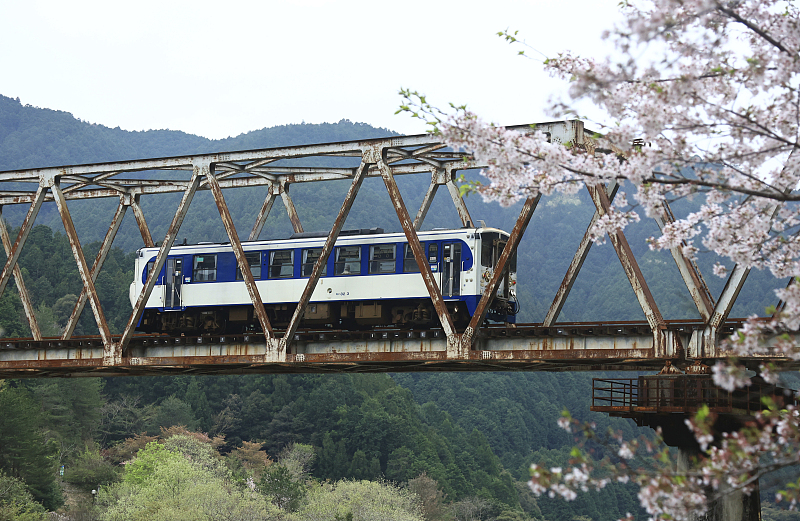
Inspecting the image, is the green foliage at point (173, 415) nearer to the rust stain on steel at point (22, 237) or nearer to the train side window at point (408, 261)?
the rust stain on steel at point (22, 237)

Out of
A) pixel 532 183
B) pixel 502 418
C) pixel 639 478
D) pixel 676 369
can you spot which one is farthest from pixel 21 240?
pixel 502 418

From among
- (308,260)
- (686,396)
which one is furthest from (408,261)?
(686,396)

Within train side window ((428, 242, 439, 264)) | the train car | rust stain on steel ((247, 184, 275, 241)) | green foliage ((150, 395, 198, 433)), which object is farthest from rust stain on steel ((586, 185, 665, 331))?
green foliage ((150, 395, 198, 433))

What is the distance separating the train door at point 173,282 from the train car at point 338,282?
1.3 inches

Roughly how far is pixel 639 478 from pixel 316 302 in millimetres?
20521

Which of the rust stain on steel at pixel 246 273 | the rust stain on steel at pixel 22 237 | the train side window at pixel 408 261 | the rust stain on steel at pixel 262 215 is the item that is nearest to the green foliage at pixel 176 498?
the rust stain on steel at pixel 262 215

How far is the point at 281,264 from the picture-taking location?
28.3 meters

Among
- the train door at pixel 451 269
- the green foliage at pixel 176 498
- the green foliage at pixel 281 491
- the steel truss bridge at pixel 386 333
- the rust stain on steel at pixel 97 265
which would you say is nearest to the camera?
the steel truss bridge at pixel 386 333

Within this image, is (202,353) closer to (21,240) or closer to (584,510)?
(21,240)

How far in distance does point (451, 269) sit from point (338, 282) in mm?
3505

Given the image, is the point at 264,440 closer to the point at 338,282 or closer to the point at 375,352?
the point at 338,282

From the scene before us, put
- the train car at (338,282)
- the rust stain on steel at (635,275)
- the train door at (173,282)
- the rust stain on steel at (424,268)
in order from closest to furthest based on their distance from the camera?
the rust stain on steel at (635,275), the rust stain on steel at (424,268), the train car at (338,282), the train door at (173,282)

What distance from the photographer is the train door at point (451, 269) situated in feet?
82.8

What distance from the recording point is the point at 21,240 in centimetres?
2814
